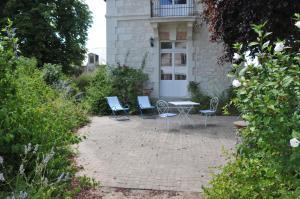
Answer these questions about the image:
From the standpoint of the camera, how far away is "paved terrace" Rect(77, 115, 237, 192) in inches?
211

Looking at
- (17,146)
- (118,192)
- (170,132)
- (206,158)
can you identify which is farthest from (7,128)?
(170,132)

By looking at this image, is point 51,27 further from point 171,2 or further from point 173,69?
point 173,69

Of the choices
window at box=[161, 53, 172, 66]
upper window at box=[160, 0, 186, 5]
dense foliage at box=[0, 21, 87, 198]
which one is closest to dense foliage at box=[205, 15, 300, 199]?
dense foliage at box=[0, 21, 87, 198]

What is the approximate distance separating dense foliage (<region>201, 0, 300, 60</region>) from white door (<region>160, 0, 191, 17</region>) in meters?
4.91

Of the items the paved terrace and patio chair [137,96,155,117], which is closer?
the paved terrace

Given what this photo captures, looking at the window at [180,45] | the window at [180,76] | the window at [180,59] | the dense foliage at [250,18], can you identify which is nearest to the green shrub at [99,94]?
the window at [180,76]

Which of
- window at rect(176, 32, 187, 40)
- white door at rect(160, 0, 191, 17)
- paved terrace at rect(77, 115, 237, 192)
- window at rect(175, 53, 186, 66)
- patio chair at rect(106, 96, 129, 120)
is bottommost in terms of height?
paved terrace at rect(77, 115, 237, 192)

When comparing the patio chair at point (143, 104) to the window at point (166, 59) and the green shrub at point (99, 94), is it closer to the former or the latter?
the green shrub at point (99, 94)

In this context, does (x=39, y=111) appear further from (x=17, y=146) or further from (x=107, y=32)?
(x=107, y=32)

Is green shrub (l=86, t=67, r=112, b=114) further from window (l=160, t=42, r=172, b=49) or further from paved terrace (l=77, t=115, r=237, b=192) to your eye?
window (l=160, t=42, r=172, b=49)

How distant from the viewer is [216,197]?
3789mm

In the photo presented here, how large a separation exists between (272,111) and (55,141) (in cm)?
256

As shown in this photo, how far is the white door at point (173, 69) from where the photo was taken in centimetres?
1509

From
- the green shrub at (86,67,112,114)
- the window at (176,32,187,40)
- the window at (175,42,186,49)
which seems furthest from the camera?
the window at (175,42,186,49)
